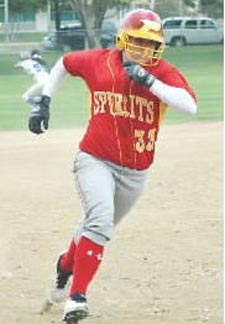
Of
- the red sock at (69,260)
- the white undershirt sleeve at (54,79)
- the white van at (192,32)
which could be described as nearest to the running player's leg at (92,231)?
the red sock at (69,260)

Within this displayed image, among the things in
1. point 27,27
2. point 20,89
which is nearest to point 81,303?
point 20,89

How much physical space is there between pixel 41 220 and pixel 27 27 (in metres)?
75.8

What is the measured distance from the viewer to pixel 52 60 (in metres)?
43.4

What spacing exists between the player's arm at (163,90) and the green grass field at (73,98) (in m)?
5.64

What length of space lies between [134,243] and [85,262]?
9.93 ft

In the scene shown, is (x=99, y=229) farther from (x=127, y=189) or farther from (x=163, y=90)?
(x=163, y=90)

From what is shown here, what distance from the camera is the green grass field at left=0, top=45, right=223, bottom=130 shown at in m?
21.6

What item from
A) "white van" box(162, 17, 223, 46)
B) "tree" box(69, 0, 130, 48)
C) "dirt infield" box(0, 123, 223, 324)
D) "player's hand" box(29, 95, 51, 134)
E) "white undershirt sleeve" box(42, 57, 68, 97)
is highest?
"white undershirt sleeve" box(42, 57, 68, 97)

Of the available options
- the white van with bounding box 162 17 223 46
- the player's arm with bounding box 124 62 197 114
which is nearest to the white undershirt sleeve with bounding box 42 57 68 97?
the player's arm with bounding box 124 62 197 114

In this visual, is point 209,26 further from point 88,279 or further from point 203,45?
point 88,279

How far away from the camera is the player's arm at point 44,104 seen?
673 centimetres

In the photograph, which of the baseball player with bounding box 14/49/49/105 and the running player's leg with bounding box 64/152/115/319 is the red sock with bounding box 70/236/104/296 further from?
the baseball player with bounding box 14/49/49/105

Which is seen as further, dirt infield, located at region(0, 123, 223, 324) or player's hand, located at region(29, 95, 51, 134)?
dirt infield, located at region(0, 123, 223, 324)

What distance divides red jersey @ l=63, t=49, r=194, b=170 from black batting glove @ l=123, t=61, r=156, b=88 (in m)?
0.11
